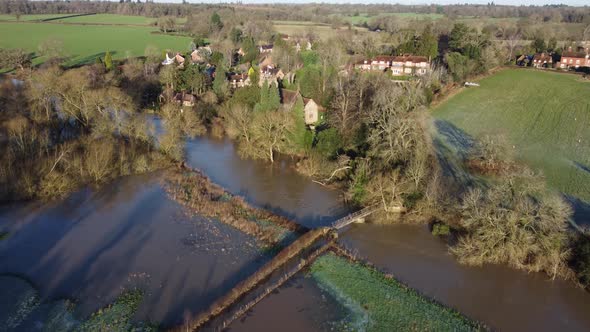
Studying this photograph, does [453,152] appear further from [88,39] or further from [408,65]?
[88,39]

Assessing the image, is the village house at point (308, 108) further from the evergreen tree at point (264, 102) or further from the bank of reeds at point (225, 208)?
the bank of reeds at point (225, 208)

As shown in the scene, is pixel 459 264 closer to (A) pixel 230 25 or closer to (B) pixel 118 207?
(B) pixel 118 207

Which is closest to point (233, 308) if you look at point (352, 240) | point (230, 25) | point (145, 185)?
point (352, 240)

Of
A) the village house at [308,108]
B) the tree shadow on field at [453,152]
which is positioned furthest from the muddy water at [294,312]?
the village house at [308,108]

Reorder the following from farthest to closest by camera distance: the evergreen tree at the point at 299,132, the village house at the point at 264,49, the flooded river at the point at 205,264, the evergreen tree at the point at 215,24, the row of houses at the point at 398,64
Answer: the evergreen tree at the point at 215,24
the village house at the point at 264,49
the row of houses at the point at 398,64
the evergreen tree at the point at 299,132
the flooded river at the point at 205,264

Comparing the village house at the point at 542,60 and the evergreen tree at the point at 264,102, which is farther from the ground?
the village house at the point at 542,60

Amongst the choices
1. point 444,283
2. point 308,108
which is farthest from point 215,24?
point 444,283

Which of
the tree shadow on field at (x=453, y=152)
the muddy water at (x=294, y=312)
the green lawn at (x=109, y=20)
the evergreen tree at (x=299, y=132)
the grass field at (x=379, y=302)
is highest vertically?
the green lawn at (x=109, y=20)

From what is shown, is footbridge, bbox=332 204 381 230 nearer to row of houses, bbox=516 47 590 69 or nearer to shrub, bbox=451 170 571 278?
shrub, bbox=451 170 571 278
